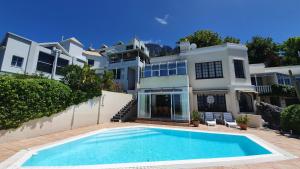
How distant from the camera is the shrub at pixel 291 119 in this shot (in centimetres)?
1294

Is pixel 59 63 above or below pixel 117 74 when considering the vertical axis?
above

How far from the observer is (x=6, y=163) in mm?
6453

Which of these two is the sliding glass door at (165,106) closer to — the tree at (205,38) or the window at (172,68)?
the window at (172,68)

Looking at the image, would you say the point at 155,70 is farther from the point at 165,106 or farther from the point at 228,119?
the point at 228,119

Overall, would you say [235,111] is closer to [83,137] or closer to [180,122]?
[180,122]

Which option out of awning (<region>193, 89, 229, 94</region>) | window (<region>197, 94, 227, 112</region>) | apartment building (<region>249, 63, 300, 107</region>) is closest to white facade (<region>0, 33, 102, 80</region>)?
awning (<region>193, 89, 229, 94</region>)

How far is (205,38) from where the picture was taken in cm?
4253

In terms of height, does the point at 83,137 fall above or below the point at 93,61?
below

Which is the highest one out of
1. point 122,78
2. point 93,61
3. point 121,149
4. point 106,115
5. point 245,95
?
point 93,61

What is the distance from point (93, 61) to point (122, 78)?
15793 mm

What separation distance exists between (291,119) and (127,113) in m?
18.4

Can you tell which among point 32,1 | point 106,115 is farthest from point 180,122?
point 32,1

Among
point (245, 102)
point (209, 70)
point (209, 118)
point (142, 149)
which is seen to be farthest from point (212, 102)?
point (142, 149)

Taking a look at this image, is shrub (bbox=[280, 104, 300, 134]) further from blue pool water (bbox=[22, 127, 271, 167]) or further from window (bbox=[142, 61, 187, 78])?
window (bbox=[142, 61, 187, 78])
